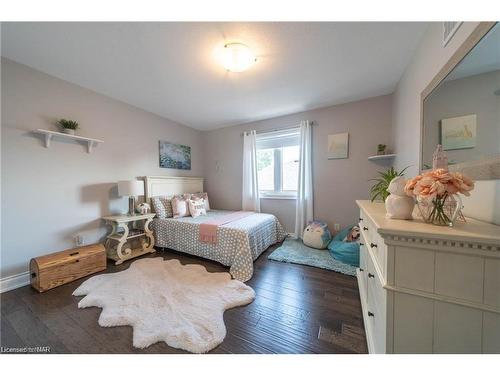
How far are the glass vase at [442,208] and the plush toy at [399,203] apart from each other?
55 mm

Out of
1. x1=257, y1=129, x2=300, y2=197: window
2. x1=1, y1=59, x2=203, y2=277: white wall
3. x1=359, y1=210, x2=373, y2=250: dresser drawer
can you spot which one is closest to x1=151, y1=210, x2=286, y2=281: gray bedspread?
x1=257, y1=129, x2=300, y2=197: window

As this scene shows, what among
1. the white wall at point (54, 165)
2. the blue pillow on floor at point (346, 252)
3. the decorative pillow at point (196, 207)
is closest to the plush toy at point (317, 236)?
the blue pillow on floor at point (346, 252)

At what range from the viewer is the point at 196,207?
3.13 meters

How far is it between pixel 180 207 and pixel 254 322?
7.08 feet

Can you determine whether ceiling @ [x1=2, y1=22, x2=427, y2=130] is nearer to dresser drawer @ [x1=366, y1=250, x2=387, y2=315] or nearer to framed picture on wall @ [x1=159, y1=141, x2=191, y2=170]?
framed picture on wall @ [x1=159, y1=141, x2=191, y2=170]

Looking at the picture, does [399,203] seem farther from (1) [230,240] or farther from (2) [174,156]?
(2) [174,156]

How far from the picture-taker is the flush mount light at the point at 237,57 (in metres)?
1.62

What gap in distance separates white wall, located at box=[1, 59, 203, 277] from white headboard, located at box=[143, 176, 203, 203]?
275mm

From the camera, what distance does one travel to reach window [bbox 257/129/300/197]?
135 inches

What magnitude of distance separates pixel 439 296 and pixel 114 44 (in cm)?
276

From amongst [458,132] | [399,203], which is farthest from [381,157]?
[399,203]

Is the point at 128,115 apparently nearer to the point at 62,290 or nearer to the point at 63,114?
the point at 63,114

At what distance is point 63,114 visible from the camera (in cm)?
219

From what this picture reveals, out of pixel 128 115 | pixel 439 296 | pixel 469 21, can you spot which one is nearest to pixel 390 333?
pixel 439 296
